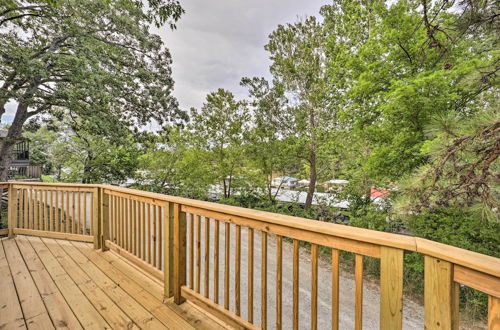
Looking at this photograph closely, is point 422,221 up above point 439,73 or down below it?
below

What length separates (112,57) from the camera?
22.3 feet

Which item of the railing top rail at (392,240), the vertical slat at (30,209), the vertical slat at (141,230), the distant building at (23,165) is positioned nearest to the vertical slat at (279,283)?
the railing top rail at (392,240)

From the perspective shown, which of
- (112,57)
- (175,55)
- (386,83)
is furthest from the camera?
(175,55)

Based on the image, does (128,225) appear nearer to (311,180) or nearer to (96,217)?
(96,217)

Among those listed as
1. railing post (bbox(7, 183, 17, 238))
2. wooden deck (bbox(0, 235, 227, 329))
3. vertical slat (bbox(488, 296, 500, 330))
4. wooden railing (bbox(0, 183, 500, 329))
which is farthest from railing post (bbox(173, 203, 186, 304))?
railing post (bbox(7, 183, 17, 238))

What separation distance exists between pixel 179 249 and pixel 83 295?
1.03 m

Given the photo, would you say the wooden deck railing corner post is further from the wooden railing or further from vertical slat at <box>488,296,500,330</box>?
vertical slat at <box>488,296,500,330</box>

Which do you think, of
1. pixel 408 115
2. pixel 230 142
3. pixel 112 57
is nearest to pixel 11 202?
pixel 112 57

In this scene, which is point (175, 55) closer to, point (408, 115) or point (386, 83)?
point (386, 83)

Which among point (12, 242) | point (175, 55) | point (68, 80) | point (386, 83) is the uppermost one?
point (175, 55)

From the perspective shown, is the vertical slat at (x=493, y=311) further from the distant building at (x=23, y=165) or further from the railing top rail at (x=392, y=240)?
the distant building at (x=23, y=165)

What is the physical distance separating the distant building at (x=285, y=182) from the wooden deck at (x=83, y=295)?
6.14m

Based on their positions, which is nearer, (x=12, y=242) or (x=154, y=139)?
(x=12, y=242)

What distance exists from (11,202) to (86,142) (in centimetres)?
715
